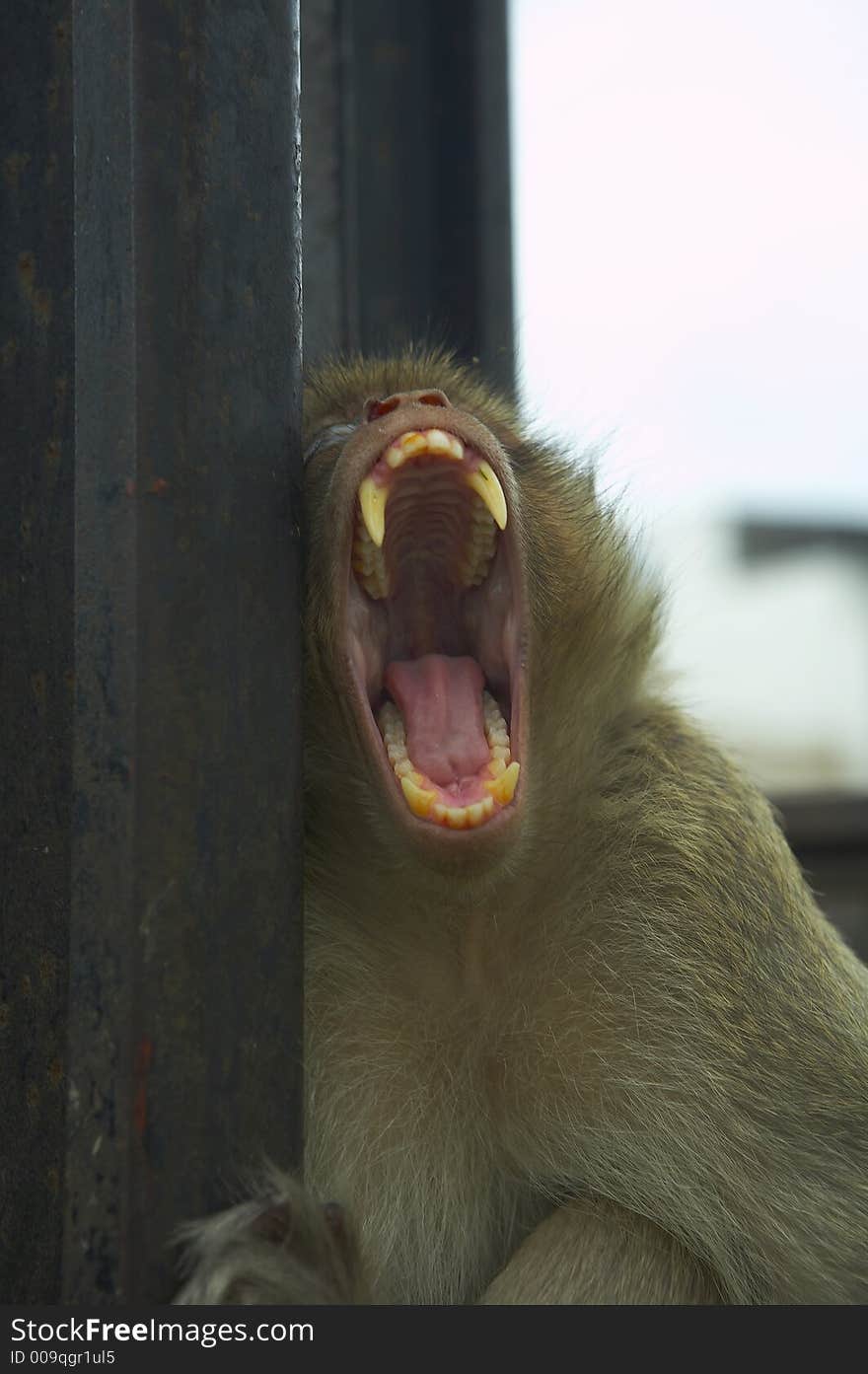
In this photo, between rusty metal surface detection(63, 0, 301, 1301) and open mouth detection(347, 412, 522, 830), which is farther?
open mouth detection(347, 412, 522, 830)

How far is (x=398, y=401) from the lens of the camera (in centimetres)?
222

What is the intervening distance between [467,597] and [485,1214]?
106cm

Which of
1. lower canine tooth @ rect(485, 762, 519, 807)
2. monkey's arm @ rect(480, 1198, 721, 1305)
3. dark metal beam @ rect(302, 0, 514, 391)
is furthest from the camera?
dark metal beam @ rect(302, 0, 514, 391)

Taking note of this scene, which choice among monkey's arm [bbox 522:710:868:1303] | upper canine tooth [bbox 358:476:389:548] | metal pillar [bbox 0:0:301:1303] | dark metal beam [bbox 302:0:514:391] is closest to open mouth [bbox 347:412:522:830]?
upper canine tooth [bbox 358:476:389:548]

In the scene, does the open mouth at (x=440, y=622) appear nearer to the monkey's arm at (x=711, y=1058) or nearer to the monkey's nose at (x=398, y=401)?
the monkey's nose at (x=398, y=401)

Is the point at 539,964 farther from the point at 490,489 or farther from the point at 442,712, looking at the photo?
the point at 490,489

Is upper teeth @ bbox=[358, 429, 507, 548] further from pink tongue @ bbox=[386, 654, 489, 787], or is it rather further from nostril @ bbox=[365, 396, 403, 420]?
pink tongue @ bbox=[386, 654, 489, 787]

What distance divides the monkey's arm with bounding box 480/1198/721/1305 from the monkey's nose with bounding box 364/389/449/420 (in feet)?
4.07

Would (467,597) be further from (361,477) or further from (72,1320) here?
(72,1320)

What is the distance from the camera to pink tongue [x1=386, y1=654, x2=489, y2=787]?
→ 218 cm

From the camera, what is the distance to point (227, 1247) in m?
1.41

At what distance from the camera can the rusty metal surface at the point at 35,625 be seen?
1442 mm

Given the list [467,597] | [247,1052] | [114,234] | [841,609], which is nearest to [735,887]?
[467,597]

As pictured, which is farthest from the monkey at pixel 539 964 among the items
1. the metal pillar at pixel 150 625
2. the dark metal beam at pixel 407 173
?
the dark metal beam at pixel 407 173
